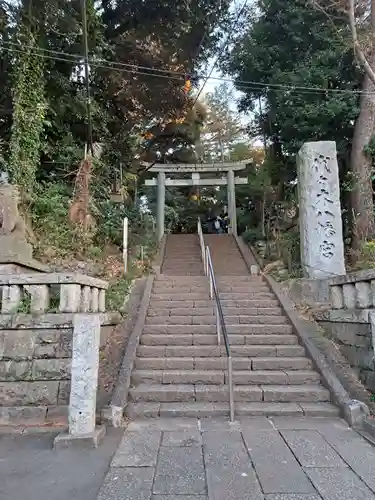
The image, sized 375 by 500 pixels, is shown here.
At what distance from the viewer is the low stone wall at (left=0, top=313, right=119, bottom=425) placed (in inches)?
161

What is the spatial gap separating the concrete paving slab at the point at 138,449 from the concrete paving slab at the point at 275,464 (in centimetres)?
85

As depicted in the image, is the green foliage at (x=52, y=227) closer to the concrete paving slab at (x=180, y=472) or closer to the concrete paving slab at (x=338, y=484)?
the concrete paving slab at (x=180, y=472)

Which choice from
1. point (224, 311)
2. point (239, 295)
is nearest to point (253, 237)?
point (239, 295)

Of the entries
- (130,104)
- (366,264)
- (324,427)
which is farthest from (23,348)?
(130,104)

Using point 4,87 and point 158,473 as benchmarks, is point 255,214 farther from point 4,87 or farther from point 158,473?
point 158,473

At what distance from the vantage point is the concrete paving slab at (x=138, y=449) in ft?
9.93

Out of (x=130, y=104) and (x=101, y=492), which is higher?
(x=130, y=104)

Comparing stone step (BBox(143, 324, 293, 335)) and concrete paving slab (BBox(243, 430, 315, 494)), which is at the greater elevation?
stone step (BBox(143, 324, 293, 335))

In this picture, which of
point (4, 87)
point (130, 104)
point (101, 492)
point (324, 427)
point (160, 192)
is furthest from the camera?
point (160, 192)

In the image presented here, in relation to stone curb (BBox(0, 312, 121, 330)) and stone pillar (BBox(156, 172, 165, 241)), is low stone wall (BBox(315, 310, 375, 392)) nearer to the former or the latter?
stone curb (BBox(0, 312, 121, 330))

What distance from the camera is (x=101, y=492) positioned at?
2564mm

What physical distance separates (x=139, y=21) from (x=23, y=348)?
1152 centimetres

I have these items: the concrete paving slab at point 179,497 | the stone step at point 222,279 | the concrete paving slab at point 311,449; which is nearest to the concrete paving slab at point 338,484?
the concrete paving slab at point 311,449

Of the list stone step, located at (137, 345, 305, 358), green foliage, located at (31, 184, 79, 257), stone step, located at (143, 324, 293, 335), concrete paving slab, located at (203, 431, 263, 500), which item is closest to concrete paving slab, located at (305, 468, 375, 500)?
concrete paving slab, located at (203, 431, 263, 500)
